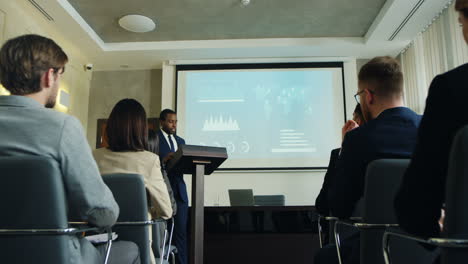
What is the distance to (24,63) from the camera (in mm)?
1229

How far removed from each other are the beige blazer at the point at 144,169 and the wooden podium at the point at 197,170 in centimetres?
18

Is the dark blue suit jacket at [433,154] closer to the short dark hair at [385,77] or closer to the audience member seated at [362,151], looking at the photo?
the audience member seated at [362,151]

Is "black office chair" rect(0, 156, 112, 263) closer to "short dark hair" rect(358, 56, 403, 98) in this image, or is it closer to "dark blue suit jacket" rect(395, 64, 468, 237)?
"dark blue suit jacket" rect(395, 64, 468, 237)

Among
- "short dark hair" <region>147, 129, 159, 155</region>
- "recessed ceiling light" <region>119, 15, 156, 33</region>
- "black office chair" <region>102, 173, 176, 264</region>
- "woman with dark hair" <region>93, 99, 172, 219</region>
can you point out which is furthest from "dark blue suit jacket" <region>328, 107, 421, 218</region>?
"recessed ceiling light" <region>119, 15, 156, 33</region>

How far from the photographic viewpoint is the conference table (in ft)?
10.8

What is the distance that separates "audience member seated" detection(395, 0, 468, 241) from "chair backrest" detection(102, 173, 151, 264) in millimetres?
1064

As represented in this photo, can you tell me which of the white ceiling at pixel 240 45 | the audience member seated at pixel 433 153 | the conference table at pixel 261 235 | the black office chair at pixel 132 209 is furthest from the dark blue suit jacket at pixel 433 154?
the white ceiling at pixel 240 45

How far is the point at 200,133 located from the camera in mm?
5750

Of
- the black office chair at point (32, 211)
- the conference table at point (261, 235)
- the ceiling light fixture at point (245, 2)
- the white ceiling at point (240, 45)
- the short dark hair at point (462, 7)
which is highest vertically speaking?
the ceiling light fixture at point (245, 2)

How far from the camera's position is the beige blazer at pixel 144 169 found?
6.18 feet

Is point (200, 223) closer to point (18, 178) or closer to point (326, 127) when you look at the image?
point (18, 178)

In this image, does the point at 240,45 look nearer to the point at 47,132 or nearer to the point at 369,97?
the point at 369,97

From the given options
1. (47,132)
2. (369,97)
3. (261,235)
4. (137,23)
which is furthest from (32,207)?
(137,23)

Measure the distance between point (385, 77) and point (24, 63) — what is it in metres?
1.30
